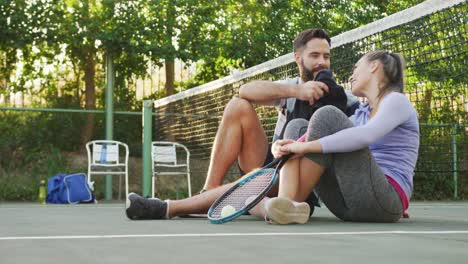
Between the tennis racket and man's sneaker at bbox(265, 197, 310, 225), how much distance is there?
84mm

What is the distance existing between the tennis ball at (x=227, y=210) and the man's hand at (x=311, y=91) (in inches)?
23.3

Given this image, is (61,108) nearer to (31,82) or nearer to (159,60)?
(31,82)

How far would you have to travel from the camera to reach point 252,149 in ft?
13.6

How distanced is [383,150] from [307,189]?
0.42 meters

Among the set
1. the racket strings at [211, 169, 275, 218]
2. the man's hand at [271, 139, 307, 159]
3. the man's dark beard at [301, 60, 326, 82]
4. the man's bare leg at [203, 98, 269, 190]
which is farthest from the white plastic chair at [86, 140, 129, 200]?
the man's hand at [271, 139, 307, 159]

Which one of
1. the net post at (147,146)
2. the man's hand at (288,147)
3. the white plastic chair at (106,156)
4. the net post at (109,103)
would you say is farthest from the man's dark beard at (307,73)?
the net post at (109,103)

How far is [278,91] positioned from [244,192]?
519 millimetres

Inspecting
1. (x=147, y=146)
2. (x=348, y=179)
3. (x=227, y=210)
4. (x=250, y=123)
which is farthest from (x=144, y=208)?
(x=147, y=146)

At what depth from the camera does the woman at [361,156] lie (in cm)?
349

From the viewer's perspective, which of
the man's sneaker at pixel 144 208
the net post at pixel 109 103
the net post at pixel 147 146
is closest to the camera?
the man's sneaker at pixel 144 208

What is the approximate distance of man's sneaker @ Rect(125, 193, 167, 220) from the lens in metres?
3.98

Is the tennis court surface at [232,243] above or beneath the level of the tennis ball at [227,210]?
beneath

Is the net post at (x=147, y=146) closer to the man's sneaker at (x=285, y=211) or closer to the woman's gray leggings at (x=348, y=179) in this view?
the woman's gray leggings at (x=348, y=179)

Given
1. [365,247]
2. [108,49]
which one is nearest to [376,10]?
[108,49]
